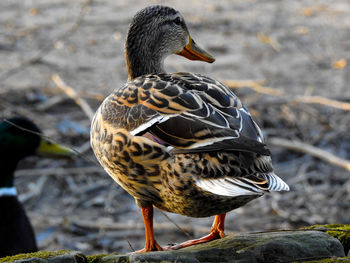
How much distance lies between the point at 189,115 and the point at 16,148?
296 centimetres

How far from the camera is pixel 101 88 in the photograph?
823 centimetres

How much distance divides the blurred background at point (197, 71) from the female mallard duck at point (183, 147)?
28cm

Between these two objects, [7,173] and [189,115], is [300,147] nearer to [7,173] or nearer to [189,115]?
[7,173]

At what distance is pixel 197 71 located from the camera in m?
8.73

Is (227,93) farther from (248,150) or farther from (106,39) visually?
(106,39)

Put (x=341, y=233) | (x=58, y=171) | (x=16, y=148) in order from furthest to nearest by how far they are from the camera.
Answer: (x=58, y=171)
(x=16, y=148)
(x=341, y=233)

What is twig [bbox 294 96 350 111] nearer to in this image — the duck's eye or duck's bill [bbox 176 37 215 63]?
duck's bill [bbox 176 37 215 63]

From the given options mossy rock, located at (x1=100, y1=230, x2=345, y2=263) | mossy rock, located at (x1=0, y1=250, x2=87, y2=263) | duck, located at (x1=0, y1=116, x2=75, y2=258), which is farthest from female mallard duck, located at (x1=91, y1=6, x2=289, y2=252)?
duck, located at (x1=0, y1=116, x2=75, y2=258)

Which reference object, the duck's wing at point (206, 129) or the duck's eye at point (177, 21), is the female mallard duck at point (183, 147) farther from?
the duck's eye at point (177, 21)

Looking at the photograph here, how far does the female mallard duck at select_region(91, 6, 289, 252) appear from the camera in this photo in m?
2.74

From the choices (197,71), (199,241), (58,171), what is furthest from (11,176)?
(197,71)

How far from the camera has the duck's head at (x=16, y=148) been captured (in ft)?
17.7

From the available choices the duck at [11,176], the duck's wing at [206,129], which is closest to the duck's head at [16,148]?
the duck at [11,176]

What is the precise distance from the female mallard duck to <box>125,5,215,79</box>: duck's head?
0.46 m
